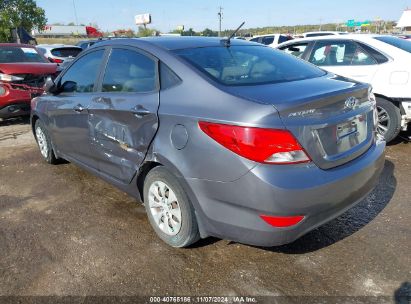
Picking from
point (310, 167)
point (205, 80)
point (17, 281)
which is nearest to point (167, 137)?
point (205, 80)

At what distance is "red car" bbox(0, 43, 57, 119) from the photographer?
23.8ft

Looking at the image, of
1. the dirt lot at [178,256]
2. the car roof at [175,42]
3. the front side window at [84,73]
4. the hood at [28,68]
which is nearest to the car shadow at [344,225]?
the dirt lot at [178,256]

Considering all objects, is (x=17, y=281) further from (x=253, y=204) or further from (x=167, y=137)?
(x=253, y=204)

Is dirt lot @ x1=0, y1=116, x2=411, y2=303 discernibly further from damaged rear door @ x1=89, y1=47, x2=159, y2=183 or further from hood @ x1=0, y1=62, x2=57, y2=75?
hood @ x1=0, y1=62, x2=57, y2=75

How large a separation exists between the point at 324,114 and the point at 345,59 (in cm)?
402

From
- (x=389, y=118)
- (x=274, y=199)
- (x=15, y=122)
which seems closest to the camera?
(x=274, y=199)

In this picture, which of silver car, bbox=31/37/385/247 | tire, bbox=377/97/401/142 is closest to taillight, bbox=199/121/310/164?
silver car, bbox=31/37/385/247

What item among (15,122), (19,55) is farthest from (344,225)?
(19,55)

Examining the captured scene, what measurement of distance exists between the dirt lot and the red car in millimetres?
3748

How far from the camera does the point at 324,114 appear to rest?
2553 millimetres

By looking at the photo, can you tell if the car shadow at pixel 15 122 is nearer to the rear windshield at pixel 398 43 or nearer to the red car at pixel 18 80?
the red car at pixel 18 80

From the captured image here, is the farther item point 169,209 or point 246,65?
point 246,65

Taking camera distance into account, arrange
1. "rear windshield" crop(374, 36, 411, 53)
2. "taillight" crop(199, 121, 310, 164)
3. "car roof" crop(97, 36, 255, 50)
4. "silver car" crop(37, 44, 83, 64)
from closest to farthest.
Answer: "taillight" crop(199, 121, 310, 164)
"car roof" crop(97, 36, 255, 50)
"rear windshield" crop(374, 36, 411, 53)
"silver car" crop(37, 44, 83, 64)

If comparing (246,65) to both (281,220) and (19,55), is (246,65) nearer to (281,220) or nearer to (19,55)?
(281,220)
